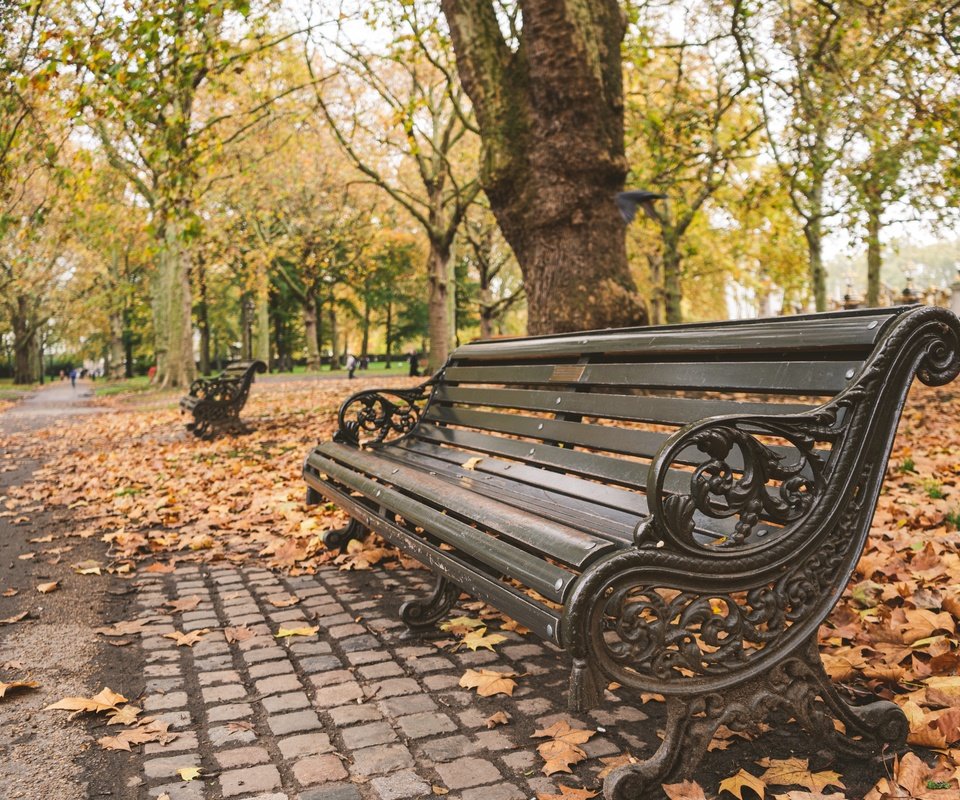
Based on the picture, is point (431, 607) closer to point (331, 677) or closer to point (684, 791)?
point (331, 677)

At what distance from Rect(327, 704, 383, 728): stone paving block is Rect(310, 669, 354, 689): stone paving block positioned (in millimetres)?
236

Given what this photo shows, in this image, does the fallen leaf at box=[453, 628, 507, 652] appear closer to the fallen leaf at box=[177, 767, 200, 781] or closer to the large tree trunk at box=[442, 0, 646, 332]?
the fallen leaf at box=[177, 767, 200, 781]

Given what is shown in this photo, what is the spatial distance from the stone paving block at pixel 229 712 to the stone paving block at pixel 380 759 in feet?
1.79

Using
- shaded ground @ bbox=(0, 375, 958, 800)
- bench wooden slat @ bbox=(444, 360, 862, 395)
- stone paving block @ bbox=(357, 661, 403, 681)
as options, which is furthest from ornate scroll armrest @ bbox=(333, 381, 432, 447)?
stone paving block @ bbox=(357, 661, 403, 681)

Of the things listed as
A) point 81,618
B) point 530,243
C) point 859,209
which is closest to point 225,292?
point 859,209

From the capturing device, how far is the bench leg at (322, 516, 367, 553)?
512 centimetres

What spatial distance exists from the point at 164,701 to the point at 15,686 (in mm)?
623

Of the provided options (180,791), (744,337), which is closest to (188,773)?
(180,791)

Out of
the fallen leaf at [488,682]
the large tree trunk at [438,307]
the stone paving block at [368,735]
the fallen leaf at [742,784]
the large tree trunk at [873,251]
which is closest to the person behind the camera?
the fallen leaf at [742,784]

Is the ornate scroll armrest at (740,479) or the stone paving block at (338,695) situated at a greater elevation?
the ornate scroll armrest at (740,479)

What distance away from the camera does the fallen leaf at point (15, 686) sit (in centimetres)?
309

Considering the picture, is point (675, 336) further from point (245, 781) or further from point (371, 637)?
point (245, 781)

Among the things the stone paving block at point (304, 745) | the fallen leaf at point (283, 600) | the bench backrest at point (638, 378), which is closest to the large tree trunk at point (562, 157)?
the bench backrest at point (638, 378)

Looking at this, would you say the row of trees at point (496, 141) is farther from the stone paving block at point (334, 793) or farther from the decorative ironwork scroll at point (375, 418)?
the stone paving block at point (334, 793)
